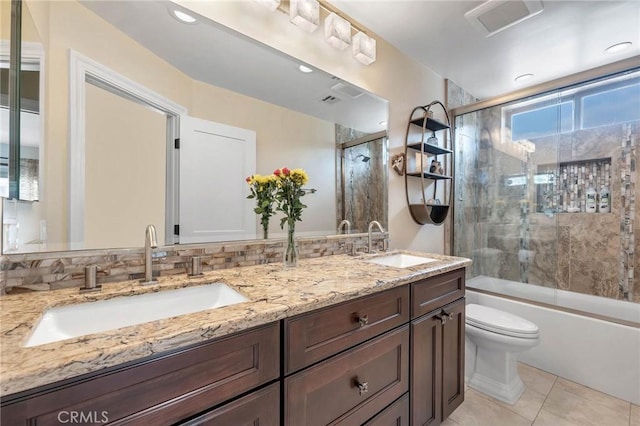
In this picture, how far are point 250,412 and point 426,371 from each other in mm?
929

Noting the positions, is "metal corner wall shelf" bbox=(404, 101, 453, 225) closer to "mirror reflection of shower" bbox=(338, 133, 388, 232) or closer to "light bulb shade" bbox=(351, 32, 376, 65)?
"mirror reflection of shower" bbox=(338, 133, 388, 232)

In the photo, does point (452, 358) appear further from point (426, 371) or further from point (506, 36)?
point (506, 36)

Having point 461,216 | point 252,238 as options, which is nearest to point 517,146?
point 461,216

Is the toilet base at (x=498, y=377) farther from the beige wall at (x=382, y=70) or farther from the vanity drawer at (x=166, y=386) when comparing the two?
the vanity drawer at (x=166, y=386)

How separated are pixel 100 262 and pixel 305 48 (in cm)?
141

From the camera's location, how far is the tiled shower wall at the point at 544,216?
2.44 m

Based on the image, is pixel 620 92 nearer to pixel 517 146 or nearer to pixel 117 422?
pixel 517 146

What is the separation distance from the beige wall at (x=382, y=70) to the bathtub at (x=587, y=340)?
818 millimetres

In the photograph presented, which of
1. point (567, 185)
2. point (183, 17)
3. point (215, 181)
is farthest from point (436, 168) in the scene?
point (183, 17)

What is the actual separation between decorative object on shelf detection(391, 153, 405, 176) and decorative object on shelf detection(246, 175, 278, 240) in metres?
1.07

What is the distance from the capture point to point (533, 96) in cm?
237

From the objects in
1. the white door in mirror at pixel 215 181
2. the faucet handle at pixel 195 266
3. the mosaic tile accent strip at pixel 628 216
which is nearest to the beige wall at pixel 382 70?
the white door in mirror at pixel 215 181

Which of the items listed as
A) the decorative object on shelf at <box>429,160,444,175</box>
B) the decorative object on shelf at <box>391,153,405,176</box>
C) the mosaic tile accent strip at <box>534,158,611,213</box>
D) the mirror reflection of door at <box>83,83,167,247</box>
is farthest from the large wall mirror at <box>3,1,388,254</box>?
the mosaic tile accent strip at <box>534,158,611,213</box>

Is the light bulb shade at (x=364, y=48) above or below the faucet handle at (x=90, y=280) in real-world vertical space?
above
